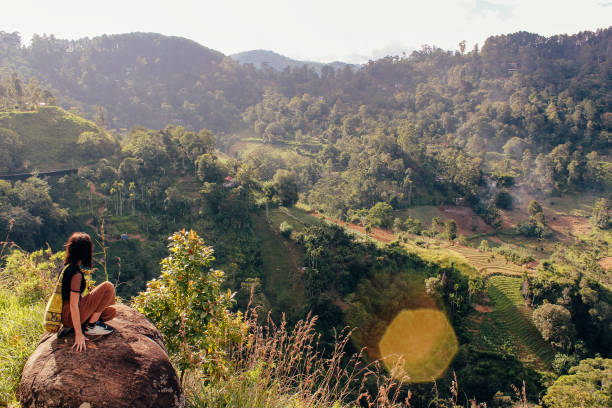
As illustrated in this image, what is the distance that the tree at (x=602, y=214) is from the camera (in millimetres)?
41156

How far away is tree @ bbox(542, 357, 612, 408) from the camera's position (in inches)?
515

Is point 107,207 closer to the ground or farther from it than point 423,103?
closer to the ground

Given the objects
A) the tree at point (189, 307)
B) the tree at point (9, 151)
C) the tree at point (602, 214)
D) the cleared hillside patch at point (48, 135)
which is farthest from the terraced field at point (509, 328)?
the tree at point (9, 151)

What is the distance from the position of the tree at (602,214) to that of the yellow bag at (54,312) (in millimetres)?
53980

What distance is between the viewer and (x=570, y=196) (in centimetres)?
4938

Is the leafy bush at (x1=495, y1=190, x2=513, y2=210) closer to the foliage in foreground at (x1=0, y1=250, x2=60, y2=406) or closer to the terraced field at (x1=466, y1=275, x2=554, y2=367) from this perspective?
the terraced field at (x1=466, y1=275, x2=554, y2=367)

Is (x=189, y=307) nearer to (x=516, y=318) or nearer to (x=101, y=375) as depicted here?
(x=101, y=375)

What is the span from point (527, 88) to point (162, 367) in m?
88.7

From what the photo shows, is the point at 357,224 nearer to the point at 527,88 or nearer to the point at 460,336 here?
the point at 460,336

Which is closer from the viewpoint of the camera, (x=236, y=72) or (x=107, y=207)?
(x=107, y=207)

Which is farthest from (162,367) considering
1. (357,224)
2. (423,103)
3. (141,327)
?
(423,103)

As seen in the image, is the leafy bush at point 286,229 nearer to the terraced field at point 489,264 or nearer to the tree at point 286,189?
the tree at point 286,189

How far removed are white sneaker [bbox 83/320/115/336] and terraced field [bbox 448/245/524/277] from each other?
2497 cm

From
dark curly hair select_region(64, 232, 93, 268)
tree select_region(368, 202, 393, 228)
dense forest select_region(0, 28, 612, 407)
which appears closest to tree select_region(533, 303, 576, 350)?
dense forest select_region(0, 28, 612, 407)
